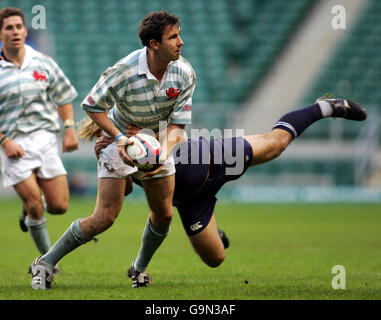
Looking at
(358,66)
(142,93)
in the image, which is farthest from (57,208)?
(358,66)

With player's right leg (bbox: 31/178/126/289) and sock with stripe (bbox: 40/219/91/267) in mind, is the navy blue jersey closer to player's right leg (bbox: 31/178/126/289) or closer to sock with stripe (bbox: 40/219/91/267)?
player's right leg (bbox: 31/178/126/289)

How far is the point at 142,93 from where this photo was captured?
5.50m

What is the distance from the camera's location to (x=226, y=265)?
24.5 feet

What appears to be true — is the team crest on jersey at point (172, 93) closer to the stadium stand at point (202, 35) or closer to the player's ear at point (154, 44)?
the player's ear at point (154, 44)

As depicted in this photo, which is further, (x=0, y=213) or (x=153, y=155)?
(x=0, y=213)

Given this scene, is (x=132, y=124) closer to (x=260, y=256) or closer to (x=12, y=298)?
(x=12, y=298)

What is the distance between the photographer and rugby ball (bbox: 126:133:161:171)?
5238mm

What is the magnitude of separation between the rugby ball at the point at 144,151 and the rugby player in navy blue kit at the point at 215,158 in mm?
597

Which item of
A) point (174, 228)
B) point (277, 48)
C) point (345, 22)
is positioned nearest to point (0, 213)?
point (174, 228)

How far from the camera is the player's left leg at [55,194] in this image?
6.90 meters

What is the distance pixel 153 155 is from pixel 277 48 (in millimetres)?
17344

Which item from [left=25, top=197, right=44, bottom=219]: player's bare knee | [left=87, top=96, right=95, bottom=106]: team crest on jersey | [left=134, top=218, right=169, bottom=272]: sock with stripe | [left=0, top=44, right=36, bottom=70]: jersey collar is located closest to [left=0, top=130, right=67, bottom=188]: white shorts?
[left=25, top=197, right=44, bottom=219]: player's bare knee

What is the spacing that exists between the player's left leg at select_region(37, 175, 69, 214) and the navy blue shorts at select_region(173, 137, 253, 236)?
4.35 feet

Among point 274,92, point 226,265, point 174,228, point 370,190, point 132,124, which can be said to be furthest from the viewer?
point 274,92
